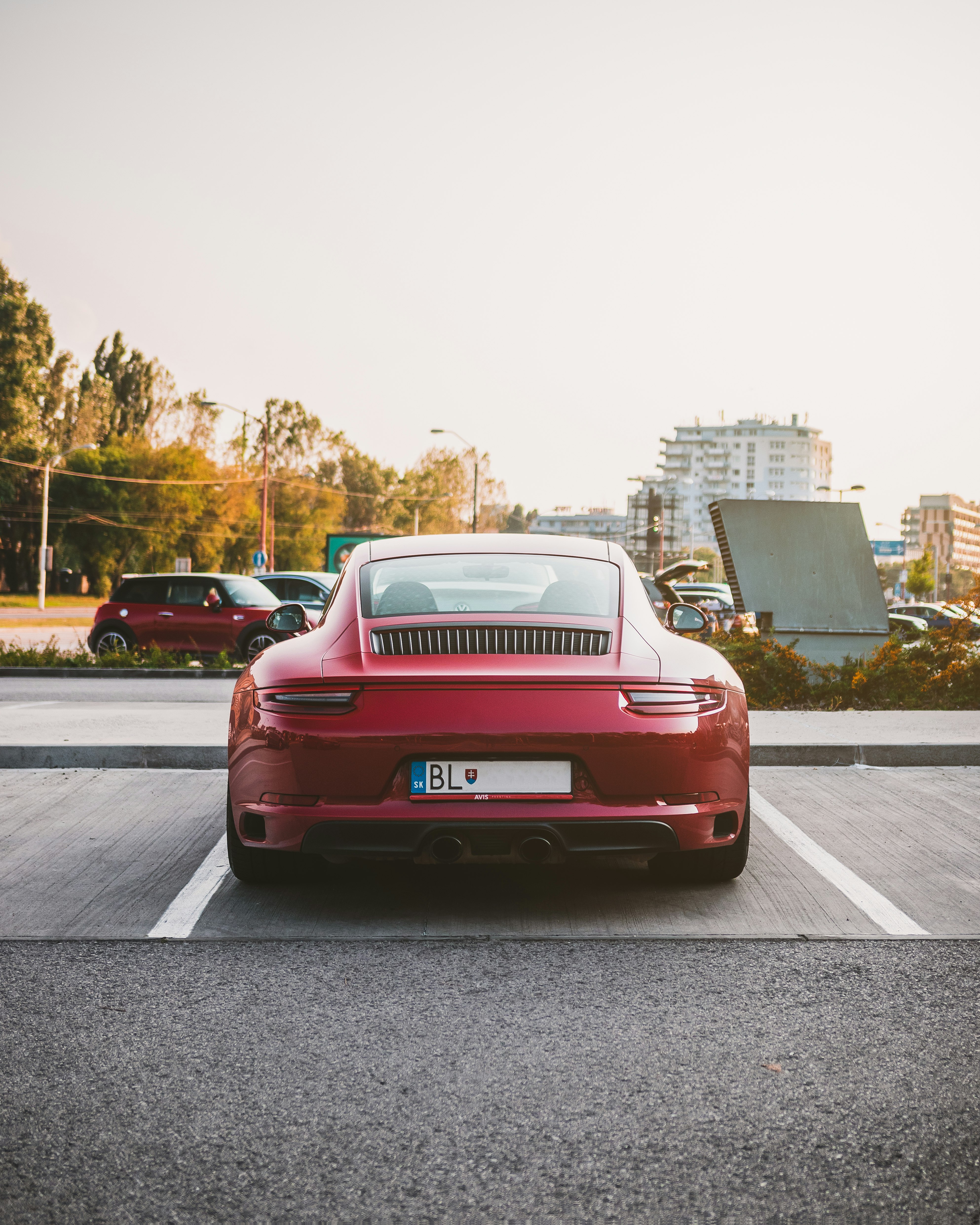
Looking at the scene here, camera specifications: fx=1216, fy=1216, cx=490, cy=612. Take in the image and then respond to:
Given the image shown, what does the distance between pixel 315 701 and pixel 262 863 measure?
92 centimetres

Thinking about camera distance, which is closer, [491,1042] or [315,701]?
[491,1042]

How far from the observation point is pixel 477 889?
Result: 5180 millimetres

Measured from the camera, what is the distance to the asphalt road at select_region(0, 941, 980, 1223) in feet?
8.25

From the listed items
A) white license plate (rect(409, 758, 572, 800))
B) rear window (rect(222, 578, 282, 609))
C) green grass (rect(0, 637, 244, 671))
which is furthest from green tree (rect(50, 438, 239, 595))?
white license plate (rect(409, 758, 572, 800))

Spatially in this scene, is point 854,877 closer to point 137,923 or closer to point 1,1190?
point 137,923

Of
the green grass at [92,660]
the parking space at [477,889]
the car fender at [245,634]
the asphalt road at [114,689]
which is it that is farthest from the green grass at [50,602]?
the parking space at [477,889]

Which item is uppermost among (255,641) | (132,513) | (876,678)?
(132,513)

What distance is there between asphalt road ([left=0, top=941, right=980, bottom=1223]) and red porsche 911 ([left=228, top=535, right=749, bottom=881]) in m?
0.41

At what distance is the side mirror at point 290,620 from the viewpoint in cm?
609

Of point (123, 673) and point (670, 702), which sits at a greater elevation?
point (670, 702)

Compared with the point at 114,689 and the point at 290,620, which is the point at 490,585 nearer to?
the point at 290,620

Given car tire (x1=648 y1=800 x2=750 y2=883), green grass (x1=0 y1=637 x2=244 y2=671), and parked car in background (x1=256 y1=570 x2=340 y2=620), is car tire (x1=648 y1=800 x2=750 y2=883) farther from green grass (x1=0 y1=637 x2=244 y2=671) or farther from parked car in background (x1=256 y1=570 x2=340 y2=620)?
parked car in background (x1=256 y1=570 x2=340 y2=620)

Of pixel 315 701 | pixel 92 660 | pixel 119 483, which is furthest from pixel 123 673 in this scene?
pixel 119 483

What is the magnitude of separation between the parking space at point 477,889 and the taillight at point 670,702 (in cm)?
82
